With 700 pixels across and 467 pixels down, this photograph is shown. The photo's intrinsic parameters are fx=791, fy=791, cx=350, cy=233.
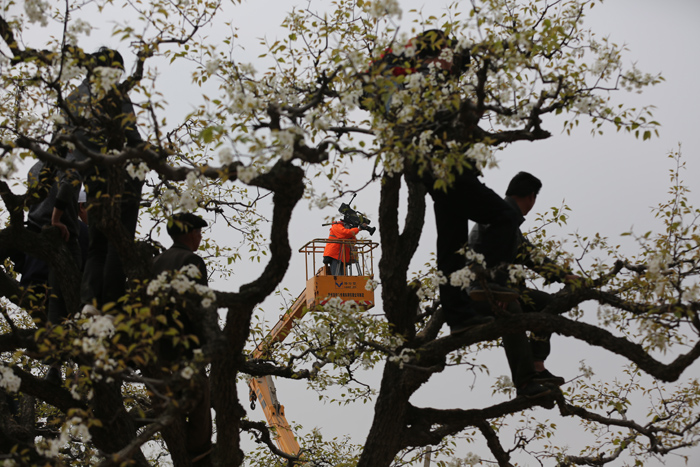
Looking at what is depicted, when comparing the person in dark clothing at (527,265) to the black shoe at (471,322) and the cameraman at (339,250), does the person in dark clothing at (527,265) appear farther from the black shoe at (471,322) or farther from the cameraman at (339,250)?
the cameraman at (339,250)

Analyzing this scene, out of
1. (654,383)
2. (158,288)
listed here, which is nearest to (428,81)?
(158,288)

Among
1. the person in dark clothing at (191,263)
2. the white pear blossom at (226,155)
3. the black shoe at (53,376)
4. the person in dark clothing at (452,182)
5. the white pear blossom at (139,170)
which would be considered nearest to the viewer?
the white pear blossom at (226,155)

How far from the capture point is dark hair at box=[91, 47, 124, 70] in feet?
18.1

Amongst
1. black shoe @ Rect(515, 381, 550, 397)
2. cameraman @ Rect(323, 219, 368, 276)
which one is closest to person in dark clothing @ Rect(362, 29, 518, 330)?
→ black shoe @ Rect(515, 381, 550, 397)

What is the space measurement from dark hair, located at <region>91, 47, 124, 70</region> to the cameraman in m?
9.33

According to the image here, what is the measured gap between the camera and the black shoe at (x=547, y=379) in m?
6.20

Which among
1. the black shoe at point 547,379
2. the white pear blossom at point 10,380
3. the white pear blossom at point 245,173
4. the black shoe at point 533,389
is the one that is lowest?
the white pear blossom at point 10,380

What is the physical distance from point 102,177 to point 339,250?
9.85 meters

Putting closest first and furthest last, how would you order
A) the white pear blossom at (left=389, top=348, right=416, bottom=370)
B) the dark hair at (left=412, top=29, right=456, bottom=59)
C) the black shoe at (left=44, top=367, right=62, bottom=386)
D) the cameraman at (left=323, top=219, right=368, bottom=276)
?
the dark hair at (left=412, top=29, right=456, bottom=59)
the white pear blossom at (left=389, top=348, right=416, bottom=370)
the black shoe at (left=44, top=367, right=62, bottom=386)
the cameraman at (left=323, top=219, right=368, bottom=276)

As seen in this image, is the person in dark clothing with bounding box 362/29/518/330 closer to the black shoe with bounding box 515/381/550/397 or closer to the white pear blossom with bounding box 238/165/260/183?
the black shoe with bounding box 515/381/550/397

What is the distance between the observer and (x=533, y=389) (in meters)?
6.10

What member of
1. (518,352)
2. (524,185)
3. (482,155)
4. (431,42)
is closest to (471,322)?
(518,352)

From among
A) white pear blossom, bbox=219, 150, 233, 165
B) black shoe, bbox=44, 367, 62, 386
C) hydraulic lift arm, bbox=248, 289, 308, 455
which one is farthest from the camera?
hydraulic lift arm, bbox=248, 289, 308, 455

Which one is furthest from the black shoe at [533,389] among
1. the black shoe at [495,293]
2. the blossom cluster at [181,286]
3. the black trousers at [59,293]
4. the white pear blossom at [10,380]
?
the black trousers at [59,293]
